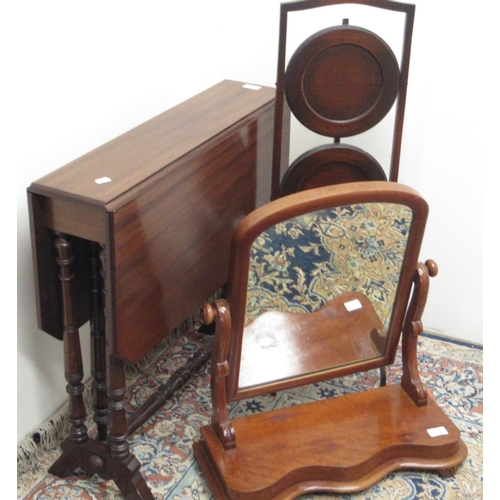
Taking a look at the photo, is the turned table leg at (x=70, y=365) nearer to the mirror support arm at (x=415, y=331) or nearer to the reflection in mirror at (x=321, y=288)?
the reflection in mirror at (x=321, y=288)

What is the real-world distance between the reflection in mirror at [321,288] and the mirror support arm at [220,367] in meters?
0.06

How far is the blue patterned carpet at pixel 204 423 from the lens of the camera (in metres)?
1.66

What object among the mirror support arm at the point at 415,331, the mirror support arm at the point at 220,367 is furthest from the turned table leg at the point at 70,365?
the mirror support arm at the point at 415,331

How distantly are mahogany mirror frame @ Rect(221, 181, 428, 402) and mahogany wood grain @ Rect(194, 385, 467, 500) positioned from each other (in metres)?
0.13

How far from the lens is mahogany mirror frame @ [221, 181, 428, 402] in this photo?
1364mm

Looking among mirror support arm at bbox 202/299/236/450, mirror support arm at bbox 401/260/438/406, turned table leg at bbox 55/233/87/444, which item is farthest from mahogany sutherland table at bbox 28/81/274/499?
mirror support arm at bbox 401/260/438/406

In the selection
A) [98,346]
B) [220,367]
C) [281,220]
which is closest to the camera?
[281,220]

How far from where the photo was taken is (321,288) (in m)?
1.55

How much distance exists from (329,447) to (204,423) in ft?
1.33

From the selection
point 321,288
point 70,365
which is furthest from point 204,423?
point 321,288

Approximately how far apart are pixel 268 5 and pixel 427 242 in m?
0.94

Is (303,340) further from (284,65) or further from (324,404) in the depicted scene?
(284,65)

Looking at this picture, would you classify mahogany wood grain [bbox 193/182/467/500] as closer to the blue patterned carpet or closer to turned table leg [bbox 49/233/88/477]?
the blue patterned carpet

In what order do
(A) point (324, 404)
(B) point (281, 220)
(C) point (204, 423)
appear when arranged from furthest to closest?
(C) point (204, 423) → (A) point (324, 404) → (B) point (281, 220)
